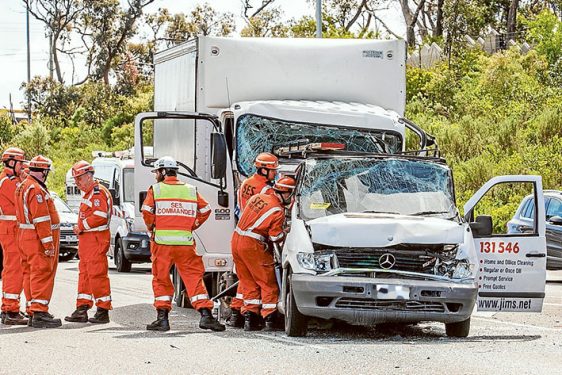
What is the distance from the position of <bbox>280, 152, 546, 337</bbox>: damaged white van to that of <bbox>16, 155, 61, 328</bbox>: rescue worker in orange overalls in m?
2.81

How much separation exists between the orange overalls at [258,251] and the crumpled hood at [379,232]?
103 centimetres

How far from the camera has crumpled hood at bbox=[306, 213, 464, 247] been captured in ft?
42.3

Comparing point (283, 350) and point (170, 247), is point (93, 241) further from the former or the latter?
point (283, 350)

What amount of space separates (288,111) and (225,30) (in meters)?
50.0

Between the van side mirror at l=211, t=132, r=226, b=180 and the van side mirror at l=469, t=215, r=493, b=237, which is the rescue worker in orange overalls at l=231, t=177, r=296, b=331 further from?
the van side mirror at l=469, t=215, r=493, b=237

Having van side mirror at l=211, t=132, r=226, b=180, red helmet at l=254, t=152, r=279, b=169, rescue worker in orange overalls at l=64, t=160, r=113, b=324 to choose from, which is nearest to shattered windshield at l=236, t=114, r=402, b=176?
van side mirror at l=211, t=132, r=226, b=180

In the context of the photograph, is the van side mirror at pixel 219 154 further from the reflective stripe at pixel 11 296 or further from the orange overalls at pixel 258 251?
the reflective stripe at pixel 11 296

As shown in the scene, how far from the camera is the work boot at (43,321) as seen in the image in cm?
1486

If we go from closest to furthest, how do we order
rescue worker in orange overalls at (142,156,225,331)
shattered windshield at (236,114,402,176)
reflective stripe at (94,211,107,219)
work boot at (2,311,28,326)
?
1. rescue worker in orange overalls at (142,156,225,331)
2. reflective stripe at (94,211,107,219)
3. work boot at (2,311,28,326)
4. shattered windshield at (236,114,402,176)

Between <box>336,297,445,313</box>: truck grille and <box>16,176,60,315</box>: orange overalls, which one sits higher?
<box>16,176,60,315</box>: orange overalls

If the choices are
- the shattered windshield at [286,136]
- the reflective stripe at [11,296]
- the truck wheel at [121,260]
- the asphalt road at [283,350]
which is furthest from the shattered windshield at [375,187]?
the truck wheel at [121,260]

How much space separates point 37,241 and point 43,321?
0.91m

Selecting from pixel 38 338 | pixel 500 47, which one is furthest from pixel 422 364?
pixel 500 47

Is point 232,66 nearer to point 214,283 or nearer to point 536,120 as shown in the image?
point 214,283
